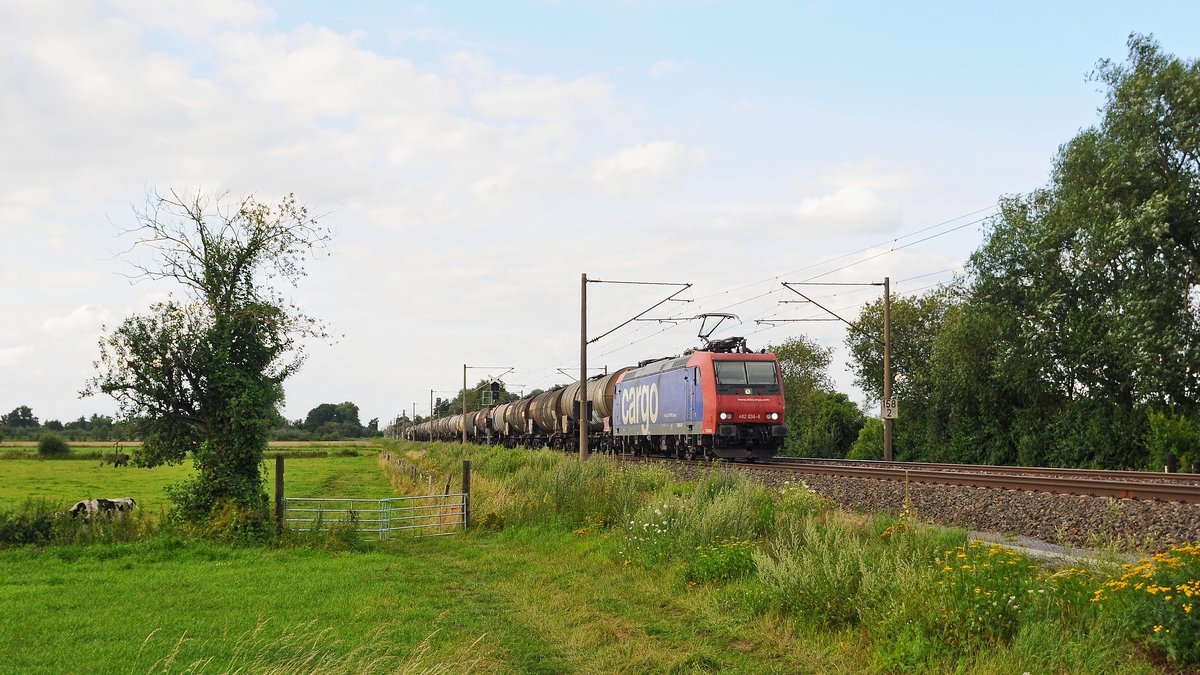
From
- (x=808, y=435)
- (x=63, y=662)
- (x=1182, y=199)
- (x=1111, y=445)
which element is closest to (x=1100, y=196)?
(x=1182, y=199)

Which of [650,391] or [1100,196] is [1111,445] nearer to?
[1100,196]

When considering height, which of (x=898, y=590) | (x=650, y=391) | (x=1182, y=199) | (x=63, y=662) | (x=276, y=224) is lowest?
(x=63, y=662)

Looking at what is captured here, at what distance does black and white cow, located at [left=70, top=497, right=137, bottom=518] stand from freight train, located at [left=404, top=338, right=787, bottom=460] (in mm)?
15808

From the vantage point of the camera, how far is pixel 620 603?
11812 millimetres

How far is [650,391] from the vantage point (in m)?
37.0

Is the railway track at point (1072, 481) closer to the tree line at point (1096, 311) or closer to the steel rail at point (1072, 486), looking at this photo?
the steel rail at point (1072, 486)

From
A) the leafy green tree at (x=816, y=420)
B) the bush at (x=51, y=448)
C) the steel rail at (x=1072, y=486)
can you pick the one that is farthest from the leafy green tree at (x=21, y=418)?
the steel rail at (x=1072, y=486)

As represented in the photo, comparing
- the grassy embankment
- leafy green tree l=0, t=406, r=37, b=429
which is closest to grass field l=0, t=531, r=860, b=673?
the grassy embankment

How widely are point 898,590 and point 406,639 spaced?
15.7 ft

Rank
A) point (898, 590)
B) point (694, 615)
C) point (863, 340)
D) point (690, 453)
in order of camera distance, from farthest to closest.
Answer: point (863, 340), point (690, 453), point (694, 615), point (898, 590)

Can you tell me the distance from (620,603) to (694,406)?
19.9m

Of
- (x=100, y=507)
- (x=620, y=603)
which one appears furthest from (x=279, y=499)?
(x=620, y=603)

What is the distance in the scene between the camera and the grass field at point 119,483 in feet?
121

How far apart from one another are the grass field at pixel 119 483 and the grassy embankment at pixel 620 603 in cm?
1526
